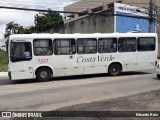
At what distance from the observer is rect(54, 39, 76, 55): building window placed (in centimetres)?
1841

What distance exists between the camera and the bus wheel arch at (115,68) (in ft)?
65.0

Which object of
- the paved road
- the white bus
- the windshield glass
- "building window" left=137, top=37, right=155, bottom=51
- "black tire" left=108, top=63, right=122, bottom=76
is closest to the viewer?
the paved road

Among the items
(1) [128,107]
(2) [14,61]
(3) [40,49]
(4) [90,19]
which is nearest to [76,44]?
(3) [40,49]

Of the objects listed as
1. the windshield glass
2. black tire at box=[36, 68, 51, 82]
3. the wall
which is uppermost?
the wall

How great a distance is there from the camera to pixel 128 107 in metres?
9.49

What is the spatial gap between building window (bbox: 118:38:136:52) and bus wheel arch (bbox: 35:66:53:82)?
450 centimetres

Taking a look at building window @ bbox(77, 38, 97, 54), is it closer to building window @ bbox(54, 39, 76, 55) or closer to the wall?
building window @ bbox(54, 39, 76, 55)

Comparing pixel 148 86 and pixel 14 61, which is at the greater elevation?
pixel 14 61

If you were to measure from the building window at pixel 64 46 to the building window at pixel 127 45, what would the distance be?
2.94 metres

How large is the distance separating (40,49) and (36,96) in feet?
18.1

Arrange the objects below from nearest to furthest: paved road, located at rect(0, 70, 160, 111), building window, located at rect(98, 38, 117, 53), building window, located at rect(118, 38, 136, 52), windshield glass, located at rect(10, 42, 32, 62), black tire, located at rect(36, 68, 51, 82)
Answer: paved road, located at rect(0, 70, 160, 111) < windshield glass, located at rect(10, 42, 32, 62) < black tire, located at rect(36, 68, 51, 82) < building window, located at rect(98, 38, 117, 53) < building window, located at rect(118, 38, 136, 52)

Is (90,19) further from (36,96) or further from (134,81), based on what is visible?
(36,96)

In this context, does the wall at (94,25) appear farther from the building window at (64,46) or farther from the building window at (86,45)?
the building window at (64,46)

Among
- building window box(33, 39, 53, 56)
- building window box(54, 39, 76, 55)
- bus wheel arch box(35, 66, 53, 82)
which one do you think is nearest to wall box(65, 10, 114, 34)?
building window box(54, 39, 76, 55)
